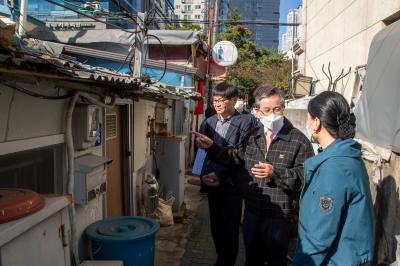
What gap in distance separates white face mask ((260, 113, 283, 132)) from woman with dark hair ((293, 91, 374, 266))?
1.13 metres

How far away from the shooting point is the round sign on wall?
1223cm

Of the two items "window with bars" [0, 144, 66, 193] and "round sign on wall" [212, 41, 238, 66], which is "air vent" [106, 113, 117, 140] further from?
"round sign on wall" [212, 41, 238, 66]

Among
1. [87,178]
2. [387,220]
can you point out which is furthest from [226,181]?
[387,220]

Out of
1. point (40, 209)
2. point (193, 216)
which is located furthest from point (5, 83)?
point (193, 216)

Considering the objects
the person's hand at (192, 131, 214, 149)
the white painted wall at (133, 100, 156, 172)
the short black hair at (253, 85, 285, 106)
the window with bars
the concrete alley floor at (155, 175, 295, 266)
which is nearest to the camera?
the window with bars

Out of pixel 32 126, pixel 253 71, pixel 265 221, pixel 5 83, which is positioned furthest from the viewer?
pixel 253 71

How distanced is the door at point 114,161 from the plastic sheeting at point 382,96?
3544mm

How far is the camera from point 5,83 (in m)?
2.86

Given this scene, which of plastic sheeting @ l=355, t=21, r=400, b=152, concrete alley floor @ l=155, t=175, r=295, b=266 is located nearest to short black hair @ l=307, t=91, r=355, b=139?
plastic sheeting @ l=355, t=21, r=400, b=152

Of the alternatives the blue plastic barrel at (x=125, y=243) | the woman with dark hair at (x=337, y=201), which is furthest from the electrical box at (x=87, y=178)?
the woman with dark hair at (x=337, y=201)

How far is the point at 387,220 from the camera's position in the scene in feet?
12.0

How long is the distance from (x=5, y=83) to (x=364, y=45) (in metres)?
7.14

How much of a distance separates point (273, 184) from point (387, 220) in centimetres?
115

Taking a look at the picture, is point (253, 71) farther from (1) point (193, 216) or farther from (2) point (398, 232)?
(2) point (398, 232)
